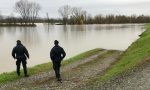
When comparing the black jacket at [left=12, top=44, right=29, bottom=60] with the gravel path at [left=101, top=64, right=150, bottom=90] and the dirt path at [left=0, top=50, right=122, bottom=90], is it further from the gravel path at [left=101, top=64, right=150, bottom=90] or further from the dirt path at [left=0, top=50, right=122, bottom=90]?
the gravel path at [left=101, top=64, right=150, bottom=90]

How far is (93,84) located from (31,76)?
202 inches

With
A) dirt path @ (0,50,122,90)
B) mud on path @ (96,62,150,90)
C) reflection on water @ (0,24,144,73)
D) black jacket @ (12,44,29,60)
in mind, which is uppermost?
black jacket @ (12,44,29,60)

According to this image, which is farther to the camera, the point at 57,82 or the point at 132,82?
the point at 57,82

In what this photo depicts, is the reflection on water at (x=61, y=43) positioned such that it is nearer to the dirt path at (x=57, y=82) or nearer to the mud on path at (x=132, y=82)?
the dirt path at (x=57, y=82)

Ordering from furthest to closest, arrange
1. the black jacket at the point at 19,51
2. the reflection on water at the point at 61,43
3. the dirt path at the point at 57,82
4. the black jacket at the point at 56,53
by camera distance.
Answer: the reflection on water at the point at 61,43, the black jacket at the point at 19,51, the black jacket at the point at 56,53, the dirt path at the point at 57,82

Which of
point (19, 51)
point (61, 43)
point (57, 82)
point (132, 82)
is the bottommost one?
point (61, 43)

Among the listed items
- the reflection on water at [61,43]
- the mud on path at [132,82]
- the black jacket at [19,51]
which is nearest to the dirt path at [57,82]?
the black jacket at [19,51]

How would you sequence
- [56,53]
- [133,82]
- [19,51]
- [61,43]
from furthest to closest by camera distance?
1. [61,43]
2. [19,51]
3. [56,53]
4. [133,82]

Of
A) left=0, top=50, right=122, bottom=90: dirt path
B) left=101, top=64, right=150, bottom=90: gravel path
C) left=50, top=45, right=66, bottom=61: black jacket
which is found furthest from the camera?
left=50, top=45, right=66, bottom=61: black jacket

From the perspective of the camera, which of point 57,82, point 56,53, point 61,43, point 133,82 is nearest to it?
point 133,82

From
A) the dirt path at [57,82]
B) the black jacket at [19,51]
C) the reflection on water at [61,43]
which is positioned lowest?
the reflection on water at [61,43]

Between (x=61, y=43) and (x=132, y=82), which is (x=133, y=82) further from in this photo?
(x=61, y=43)

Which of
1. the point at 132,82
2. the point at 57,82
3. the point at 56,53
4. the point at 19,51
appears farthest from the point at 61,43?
the point at 132,82

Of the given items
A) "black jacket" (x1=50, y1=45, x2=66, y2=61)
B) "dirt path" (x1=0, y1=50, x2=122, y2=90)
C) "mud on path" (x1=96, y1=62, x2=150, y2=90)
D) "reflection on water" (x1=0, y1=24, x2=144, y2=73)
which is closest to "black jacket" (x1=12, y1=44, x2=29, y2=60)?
"dirt path" (x1=0, y1=50, x2=122, y2=90)
